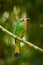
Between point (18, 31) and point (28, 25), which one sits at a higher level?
point (18, 31)

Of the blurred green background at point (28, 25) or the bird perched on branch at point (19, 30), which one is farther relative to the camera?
the blurred green background at point (28, 25)

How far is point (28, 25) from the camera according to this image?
3.72 metres

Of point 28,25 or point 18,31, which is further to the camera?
point 28,25

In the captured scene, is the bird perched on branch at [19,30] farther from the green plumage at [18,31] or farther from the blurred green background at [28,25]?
the blurred green background at [28,25]

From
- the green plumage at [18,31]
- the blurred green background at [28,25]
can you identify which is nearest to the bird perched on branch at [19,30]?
the green plumage at [18,31]

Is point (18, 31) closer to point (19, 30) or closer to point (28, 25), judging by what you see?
point (19, 30)

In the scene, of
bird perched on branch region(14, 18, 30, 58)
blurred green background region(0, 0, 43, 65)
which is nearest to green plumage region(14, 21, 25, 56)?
bird perched on branch region(14, 18, 30, 58)

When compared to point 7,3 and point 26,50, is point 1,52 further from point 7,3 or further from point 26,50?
point 7,3

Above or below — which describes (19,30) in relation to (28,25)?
above

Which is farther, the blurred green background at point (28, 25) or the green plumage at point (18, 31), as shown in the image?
the blurred green background at point (28, 25)

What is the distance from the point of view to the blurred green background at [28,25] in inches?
140

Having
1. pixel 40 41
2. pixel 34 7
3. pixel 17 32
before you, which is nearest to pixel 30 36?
pixel 40 41

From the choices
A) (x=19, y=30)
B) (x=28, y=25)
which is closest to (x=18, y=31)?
(x=19, y=30)

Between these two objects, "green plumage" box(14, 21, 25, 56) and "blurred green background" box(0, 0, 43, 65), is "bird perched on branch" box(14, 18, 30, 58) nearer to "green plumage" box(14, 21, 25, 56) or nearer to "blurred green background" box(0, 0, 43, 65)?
"green plumage" box(14, 21, 25, 56)
